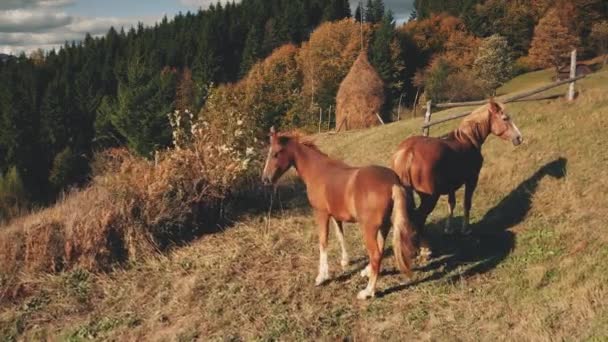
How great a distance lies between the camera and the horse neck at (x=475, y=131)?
8422 millimetres

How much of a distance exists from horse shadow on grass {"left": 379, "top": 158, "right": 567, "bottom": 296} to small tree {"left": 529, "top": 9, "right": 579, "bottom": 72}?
175 ft

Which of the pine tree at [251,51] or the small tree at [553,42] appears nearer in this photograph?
the small tree at [553,42]

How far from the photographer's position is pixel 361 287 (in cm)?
680

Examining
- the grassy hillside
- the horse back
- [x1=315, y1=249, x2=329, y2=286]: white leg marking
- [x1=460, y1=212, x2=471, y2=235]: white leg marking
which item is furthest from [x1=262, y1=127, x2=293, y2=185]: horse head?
[x1=460, y1=212, x2=471, y2=235]: white leg marking

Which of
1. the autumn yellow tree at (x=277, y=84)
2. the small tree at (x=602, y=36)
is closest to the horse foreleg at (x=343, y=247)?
the autumn yellow tree at (x=277, y=84)

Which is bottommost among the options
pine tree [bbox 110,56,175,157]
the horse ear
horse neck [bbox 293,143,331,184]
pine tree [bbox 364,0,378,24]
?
pine tree [bbox 110,56,175,157]

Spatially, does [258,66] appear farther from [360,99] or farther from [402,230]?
[402,230]

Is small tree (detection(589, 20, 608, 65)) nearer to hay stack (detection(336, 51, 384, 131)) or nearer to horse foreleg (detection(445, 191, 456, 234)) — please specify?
hay stack (detection(336, 51, 384, 131))

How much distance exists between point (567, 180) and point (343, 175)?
16.2 feet

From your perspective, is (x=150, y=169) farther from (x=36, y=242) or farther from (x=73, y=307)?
(x=73, y=307)

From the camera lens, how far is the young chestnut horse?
5.88 metres

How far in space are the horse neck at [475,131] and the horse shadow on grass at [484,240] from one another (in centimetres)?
133

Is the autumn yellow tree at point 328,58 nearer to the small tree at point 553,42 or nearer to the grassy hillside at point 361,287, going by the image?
the small tree at point 553,42

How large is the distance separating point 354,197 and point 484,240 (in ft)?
9.56
